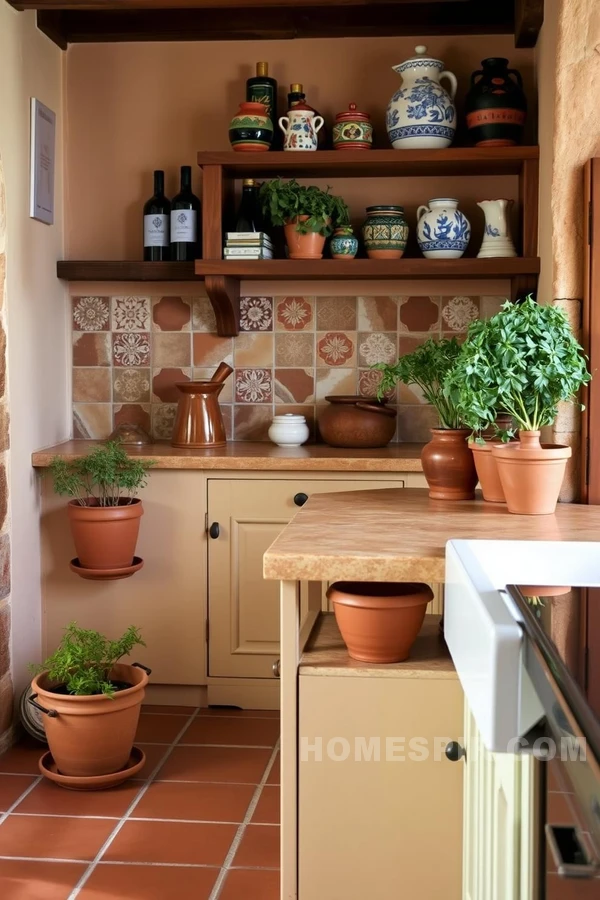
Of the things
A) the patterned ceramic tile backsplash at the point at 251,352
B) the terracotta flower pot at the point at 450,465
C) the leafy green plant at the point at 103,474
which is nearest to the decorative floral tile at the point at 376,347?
the patterned ceramic tile backsplash at the point at 251,352

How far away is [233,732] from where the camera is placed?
3.15m

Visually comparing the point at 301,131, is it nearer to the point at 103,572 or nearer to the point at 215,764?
the point at 103,572

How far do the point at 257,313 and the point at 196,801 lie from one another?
5.92 feet

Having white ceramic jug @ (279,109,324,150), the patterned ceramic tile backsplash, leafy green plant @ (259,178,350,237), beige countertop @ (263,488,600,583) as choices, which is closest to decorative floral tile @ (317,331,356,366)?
the patterned ceramic tile backsplash

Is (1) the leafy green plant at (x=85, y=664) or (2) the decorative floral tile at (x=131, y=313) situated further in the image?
(2) the decorative floral tile at (x=131, y=313)

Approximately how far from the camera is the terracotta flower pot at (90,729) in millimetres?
2668

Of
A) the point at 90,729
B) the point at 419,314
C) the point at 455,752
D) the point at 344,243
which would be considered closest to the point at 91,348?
the point at 344,243

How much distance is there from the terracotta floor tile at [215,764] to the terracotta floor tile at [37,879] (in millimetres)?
542

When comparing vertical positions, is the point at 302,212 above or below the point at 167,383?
above

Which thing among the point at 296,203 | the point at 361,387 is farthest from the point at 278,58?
the point at 361,387

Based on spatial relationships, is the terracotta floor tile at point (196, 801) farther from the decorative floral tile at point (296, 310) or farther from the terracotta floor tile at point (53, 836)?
the decorative floral tile at point (296, 310)

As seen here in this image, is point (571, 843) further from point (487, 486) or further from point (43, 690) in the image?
point (43, 690)

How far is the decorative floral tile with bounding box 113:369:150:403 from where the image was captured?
12.4 ft

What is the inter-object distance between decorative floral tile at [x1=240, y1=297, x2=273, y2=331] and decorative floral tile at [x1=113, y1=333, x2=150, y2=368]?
14.8 inches
